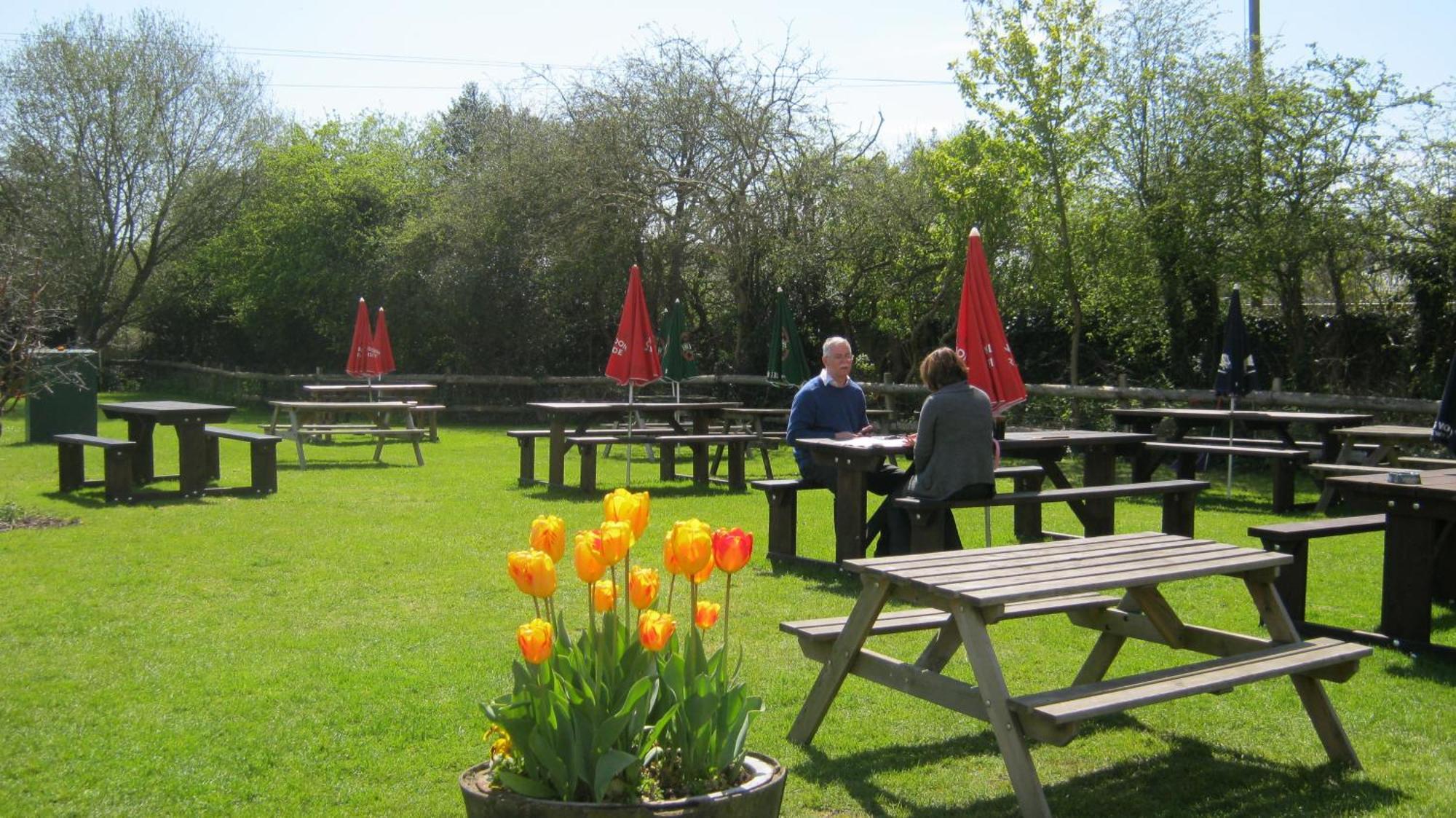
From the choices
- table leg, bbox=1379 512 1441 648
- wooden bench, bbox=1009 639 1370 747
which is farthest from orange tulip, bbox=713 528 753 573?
table leg, bbox=1379 512 1441 648

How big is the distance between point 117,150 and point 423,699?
29.4 meters

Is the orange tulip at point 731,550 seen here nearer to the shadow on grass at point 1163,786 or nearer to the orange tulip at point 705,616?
the orange tulip at point 705,616

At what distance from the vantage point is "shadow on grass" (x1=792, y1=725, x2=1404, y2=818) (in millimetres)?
3781

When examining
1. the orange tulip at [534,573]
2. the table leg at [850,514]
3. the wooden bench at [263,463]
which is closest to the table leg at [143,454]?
the wooden bench at [263,463]

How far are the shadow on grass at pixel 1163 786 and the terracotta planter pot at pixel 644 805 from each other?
3.41 feet

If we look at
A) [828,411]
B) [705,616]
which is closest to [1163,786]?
[705,616]

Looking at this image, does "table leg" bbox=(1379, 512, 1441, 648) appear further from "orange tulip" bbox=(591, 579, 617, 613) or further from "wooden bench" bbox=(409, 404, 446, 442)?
"wooden bench" bbox=(409, 404, 446, 442)

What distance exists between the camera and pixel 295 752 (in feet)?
13.8

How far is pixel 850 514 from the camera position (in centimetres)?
778

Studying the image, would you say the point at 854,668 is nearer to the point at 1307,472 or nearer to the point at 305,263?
the point at 1307,472

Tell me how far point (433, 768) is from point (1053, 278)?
Answer: 14.3 m

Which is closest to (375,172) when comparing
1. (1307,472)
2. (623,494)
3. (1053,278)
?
(1053,278)

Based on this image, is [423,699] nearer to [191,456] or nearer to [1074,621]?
[1074,621]

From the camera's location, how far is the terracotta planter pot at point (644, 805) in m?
2.66
